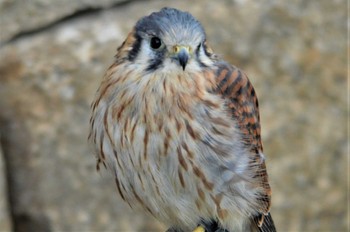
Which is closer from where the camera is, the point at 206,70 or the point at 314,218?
the point at 206,70

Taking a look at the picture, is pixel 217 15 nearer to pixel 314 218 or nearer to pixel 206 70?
pixel 314 218

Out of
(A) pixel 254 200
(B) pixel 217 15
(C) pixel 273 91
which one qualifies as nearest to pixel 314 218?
(C) pixel 273 91

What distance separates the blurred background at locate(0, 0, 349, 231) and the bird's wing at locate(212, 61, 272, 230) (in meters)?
1.43

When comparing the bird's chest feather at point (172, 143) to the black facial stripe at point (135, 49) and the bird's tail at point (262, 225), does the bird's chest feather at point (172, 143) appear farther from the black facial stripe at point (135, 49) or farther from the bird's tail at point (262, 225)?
the bird's tail at point (262, 225)

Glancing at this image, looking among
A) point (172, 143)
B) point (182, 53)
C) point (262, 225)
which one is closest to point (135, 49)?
point (182, 53)

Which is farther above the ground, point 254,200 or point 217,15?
point 217,15

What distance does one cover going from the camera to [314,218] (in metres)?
6.11

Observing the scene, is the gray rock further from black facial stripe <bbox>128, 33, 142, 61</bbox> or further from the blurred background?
black facial stripe <bbox>128, 33, 142, 61</bbox>

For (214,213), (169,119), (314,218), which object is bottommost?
(314,218)

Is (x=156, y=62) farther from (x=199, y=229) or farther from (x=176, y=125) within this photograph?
(x=199, y=229)

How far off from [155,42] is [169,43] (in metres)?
0.07

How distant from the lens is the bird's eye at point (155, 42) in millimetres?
4152

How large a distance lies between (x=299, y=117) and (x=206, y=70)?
72.3 inches

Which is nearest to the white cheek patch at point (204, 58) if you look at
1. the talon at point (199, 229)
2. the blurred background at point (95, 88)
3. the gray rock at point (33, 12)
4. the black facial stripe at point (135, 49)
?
the black facial stripe at point (135, 49)
